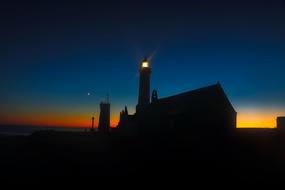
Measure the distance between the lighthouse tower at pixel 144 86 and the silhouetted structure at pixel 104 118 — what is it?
1282cm

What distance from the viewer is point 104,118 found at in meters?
55.3

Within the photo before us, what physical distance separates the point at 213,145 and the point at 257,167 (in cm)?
521

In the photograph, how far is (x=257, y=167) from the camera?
1922 centimetres

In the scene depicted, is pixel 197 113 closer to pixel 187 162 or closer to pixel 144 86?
pixel 187 162

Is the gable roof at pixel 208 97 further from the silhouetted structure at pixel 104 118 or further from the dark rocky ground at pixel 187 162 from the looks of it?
the silhouetted structure at pixel 104 118

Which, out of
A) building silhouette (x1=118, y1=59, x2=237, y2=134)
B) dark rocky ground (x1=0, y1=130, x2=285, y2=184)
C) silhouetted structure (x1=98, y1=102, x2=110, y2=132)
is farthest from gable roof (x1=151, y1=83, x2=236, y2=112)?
silhouetted structure (x1=98, y1=102, x2=110, y2=132)

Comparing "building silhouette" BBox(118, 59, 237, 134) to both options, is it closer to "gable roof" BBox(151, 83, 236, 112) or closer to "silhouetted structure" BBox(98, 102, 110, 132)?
"gable roof" BBox(151, 83, 236, 112)

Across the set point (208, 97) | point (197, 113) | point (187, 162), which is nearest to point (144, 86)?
point (197, 113)

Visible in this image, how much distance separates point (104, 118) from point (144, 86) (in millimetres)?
15707

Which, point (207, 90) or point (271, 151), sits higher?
point (207, 90)

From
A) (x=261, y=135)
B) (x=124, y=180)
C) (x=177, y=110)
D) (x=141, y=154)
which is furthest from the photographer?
(x=177, y=110)

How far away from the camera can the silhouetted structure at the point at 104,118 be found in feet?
180

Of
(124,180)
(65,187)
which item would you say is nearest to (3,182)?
(65,187)

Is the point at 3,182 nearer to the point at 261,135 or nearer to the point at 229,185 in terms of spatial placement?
the point at 229,185
